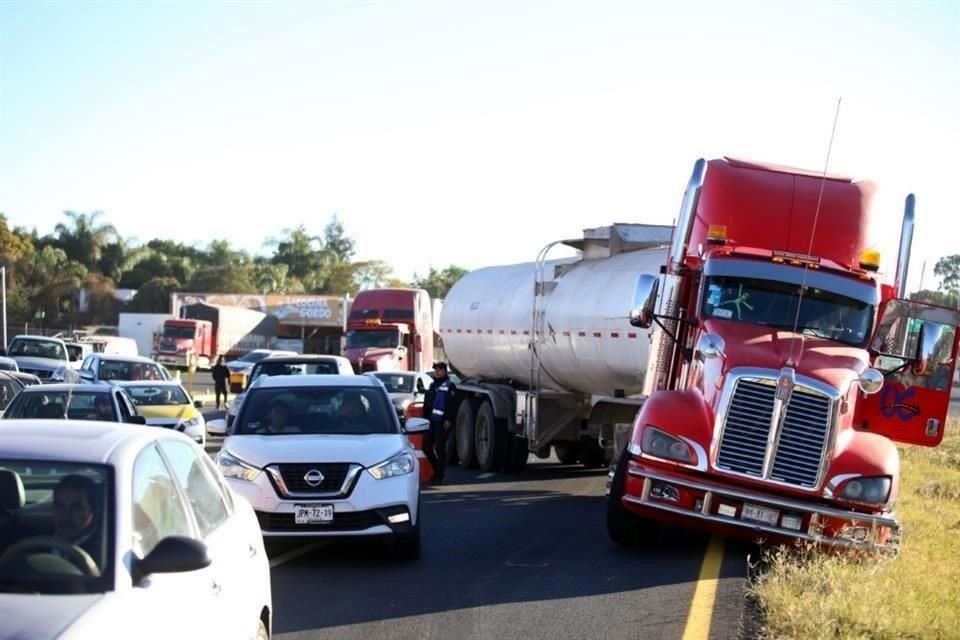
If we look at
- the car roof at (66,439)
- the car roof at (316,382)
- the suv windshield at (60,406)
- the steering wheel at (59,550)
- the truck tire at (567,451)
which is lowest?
the truck tire at (567,451)

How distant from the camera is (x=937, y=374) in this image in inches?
545

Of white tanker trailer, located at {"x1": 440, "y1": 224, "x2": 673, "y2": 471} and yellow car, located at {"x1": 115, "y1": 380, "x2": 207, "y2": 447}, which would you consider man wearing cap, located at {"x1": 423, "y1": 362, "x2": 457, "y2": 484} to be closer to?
white tanker trailer, located at {"x1": 440, "y1": 224, "x2": 673, "y2": 471}

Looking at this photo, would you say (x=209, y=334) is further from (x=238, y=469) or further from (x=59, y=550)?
(x=59, y=550)

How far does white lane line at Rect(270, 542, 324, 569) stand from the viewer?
12383 mm

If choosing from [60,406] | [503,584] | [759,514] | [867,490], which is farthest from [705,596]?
[60,406]

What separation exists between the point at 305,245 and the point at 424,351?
89349 mm

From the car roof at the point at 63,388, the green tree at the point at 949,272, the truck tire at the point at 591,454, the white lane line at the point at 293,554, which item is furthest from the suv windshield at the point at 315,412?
the green tree at the point at 949,272

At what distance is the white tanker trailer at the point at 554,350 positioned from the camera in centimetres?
2005

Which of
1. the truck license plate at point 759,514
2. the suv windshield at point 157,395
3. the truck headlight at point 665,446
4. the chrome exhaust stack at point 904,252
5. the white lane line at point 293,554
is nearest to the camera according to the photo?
the white lane line at point 293,554

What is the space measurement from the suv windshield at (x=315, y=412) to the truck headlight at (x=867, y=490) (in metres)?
4.25

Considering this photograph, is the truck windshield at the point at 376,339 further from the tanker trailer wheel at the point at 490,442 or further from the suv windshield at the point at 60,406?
the suv windshield at the point at 60,406

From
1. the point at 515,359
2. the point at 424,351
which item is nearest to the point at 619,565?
the point at 515,359

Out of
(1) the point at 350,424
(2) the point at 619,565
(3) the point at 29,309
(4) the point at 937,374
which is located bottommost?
(3) the point at 29,309

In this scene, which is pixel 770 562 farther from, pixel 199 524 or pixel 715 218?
pixel 199 524
